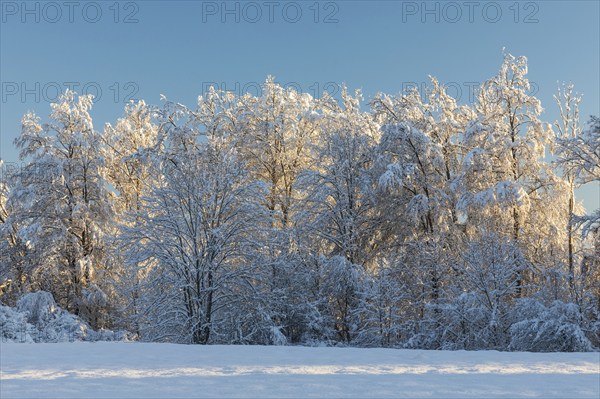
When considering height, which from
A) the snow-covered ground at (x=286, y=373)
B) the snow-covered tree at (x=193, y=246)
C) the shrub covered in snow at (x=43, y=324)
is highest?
the snow-covered tree at (x=193, y=246)

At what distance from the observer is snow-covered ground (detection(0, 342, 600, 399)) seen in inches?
175

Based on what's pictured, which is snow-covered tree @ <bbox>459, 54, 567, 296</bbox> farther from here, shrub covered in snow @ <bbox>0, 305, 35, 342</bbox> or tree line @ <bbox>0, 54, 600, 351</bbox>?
shrub covered in snow @ <bbox>0, 305, 35, 342</bbox>

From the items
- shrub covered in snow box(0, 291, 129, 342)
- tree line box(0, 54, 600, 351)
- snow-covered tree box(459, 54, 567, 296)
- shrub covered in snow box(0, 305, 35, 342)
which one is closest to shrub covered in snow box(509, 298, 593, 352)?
tree line box(0, 54, 600, 351)

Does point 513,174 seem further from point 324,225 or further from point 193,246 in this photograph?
point 193,246

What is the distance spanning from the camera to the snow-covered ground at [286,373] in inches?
175

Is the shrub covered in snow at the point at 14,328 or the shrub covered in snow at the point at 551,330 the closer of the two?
the shrub covered in snow at the point at 14,328

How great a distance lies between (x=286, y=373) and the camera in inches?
211

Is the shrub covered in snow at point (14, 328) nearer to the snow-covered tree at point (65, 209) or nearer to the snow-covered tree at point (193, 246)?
the snow-covered tree at point (193, 246)

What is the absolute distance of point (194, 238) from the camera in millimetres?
16312

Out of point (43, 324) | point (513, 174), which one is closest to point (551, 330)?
point (513, 174)

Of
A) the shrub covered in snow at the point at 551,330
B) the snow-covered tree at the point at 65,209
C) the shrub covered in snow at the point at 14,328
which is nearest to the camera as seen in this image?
the shrub covered in snow at the point at 14,328

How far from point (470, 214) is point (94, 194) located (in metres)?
16.9

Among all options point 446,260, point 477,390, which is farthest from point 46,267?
point 477,390

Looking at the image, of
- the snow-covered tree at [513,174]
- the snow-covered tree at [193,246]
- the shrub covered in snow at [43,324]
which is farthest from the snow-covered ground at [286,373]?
the snow-covered tree at [513,174]
